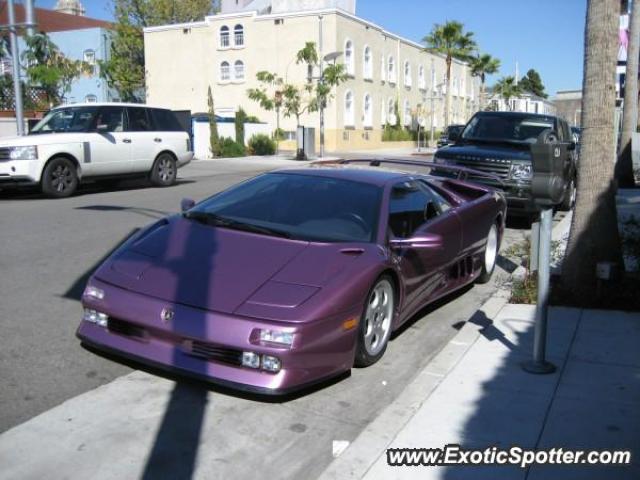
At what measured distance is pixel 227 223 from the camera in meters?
5.13

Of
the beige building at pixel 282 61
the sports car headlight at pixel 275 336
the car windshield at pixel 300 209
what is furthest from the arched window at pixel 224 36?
the sports car headlight at pixel 275 336

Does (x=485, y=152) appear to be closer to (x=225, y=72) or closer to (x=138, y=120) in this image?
(x=138, y=120)

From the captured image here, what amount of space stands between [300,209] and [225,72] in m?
42.1

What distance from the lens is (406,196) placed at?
5824 mm

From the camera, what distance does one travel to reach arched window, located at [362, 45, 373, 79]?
45875 mm

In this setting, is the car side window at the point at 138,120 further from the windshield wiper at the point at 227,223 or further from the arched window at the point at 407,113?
the arched window at the point at 407,113

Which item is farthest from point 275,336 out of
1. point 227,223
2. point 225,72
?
point 225,72

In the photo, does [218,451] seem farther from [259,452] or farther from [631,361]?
[631,361]

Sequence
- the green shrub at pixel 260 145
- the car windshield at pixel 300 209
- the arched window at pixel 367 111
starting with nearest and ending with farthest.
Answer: the car windshield at pixel 300 209 → the green shrub at pixel 260 145 → the arched window at pixel 367 111

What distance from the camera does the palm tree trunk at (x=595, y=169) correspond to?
641 centimetres

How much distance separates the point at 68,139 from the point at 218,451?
1138 centimetres

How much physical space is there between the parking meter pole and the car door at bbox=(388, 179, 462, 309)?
Answer: 0.98m

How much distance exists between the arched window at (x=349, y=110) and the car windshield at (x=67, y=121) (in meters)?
30.8

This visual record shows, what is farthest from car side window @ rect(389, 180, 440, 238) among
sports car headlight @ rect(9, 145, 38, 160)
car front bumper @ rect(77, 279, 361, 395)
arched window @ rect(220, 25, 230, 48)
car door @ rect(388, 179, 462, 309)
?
arched window @ rect(220, 25, 230, 48)
